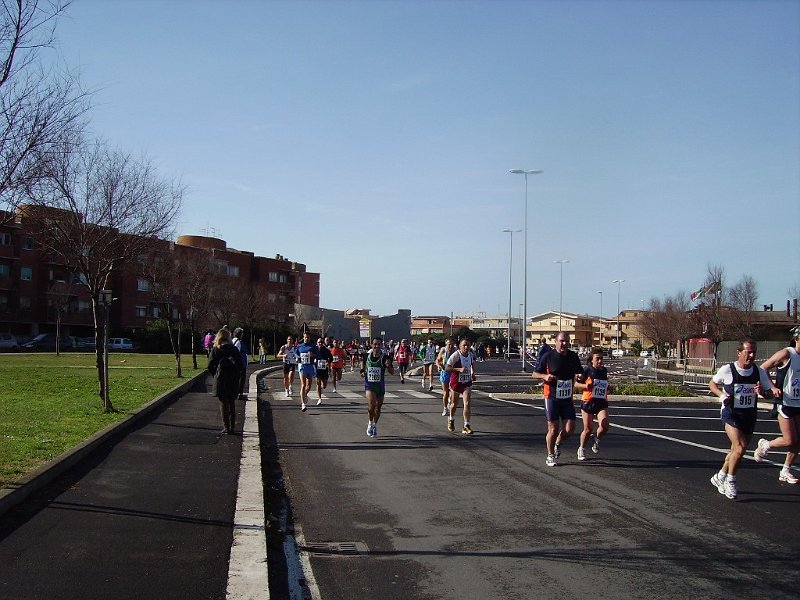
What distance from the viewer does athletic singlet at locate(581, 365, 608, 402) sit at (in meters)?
11.5

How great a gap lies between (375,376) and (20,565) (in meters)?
8.45

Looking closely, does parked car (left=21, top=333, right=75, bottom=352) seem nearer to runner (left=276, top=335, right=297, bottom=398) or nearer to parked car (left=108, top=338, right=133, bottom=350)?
parked car (left=108, top=338, right=133, bottom=350)

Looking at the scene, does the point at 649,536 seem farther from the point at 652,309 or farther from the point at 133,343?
the point at 652,309

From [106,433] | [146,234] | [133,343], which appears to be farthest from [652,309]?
[106,433]

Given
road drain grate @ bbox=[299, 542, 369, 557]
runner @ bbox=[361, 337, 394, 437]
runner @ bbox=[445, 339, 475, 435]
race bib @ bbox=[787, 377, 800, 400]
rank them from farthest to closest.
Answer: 1. runner @ bbox=[445, 339, 475, 435]
2. runner @ bbox=[361, 337, 394, 437]
3. race bib @ bbox=[787, 377, 800, 400]
4. road drain grate @ bbox=[299, 542, 369, 557]

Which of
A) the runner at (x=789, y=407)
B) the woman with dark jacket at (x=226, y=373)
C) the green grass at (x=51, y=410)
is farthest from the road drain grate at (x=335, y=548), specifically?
the woman with dark jacket at (x=226, y=373)

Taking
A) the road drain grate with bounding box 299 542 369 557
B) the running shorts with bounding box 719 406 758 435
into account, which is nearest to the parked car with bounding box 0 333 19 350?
the road drain grate with bounding box 299 542 369 557

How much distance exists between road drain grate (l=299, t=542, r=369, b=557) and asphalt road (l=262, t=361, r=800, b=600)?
0.02 meters

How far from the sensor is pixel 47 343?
64.7 m

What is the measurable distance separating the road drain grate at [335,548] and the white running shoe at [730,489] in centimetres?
420

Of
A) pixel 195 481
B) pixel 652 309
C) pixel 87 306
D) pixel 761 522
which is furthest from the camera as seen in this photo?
pixel 652 309

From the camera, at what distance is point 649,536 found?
23.0 feet

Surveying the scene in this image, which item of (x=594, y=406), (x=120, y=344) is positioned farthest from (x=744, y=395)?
(x=120, y=344)

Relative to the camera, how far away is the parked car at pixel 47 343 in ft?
201
